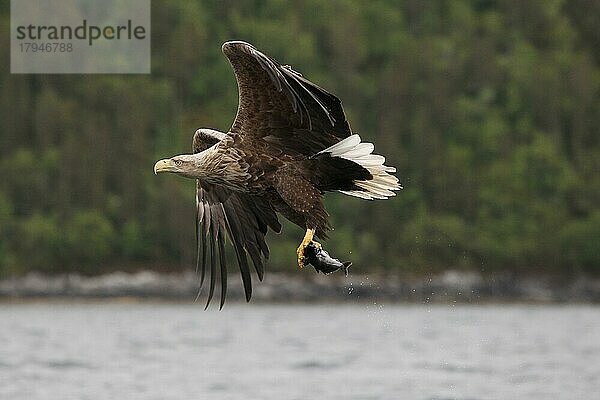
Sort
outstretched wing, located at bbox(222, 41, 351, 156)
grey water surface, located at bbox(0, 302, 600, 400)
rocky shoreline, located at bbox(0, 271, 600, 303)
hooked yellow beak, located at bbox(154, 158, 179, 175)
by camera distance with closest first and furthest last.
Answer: outstretched wing, located at bbox(222, 41, 351, 156) < hooked yellow beak, located at bbox(154, 158, 179, 175) < grey water surface, located at bbox(0, 302, 600, 400) < rocky shoreline, located at bbox(0, 271, 600, 303)

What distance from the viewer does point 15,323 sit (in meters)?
31.2

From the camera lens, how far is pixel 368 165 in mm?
8891

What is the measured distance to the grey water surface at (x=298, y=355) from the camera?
16.2 m

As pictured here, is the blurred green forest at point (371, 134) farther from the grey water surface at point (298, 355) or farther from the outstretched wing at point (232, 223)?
the outstretched wing at point (232, 223)

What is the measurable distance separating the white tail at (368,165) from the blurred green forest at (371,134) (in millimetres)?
35796

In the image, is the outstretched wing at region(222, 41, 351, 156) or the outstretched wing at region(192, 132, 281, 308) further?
the outstretched wing at region(192, 132, 281, 308)

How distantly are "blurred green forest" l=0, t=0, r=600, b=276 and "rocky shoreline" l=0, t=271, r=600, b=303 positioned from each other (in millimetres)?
995

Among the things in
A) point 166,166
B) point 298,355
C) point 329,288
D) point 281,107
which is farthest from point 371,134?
point 281,107

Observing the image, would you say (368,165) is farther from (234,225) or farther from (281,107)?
(234,225)

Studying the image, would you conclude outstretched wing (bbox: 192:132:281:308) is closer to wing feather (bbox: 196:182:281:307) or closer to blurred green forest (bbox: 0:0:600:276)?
wing feather (bbox: 196:182:281:307)

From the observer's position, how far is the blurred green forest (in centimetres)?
4588

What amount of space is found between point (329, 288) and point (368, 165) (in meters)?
33.3

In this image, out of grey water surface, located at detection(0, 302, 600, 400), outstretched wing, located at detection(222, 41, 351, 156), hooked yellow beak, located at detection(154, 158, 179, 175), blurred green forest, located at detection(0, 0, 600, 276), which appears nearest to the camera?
outstretched wing, located at detection(222, 41, 351, 156)

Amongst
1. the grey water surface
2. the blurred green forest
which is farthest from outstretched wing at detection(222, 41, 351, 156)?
the blurred green forest
